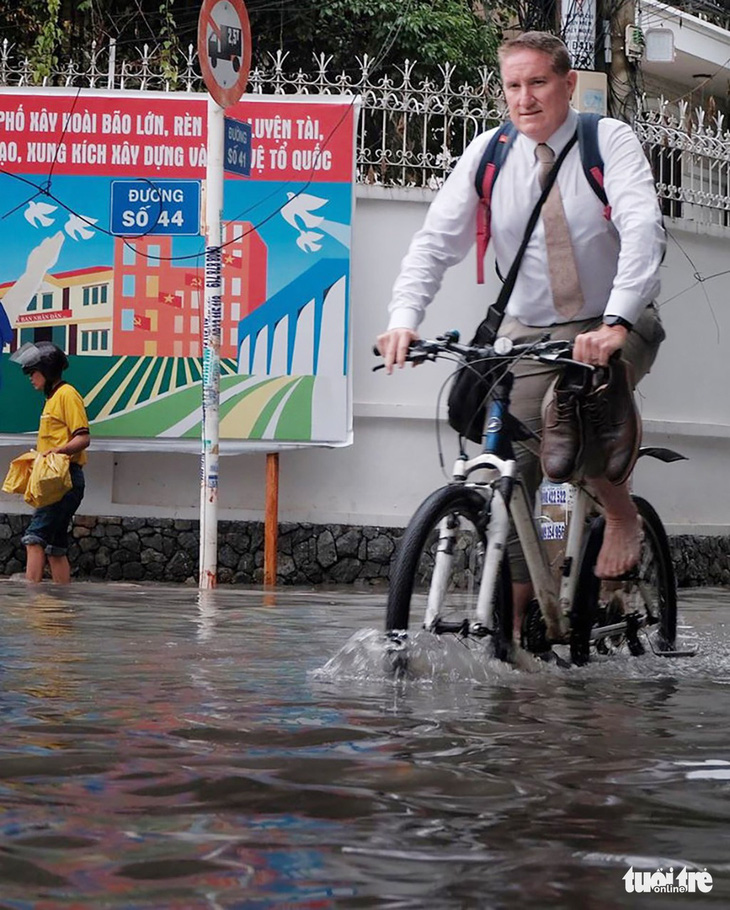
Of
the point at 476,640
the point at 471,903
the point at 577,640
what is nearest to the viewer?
the point at 471,903

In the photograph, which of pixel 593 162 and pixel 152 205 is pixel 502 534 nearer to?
pixel 593 162

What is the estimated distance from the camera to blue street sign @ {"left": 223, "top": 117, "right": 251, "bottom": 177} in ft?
33.6

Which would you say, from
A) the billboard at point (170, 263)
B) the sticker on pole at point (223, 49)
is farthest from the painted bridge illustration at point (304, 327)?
the sticker on pole at point (223, 49)

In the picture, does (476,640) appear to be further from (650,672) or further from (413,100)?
(413,100)

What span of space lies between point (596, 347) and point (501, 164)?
27.7 inches

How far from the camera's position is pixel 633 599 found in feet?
17.7

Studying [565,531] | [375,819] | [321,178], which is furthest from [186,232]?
[375,819]

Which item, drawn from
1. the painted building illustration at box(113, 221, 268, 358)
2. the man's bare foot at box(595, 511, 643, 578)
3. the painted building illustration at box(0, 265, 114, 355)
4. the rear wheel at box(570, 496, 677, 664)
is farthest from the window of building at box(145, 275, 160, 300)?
the man's bare foot at box(595, 511, 643, 578)

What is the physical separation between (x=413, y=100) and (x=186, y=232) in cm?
192

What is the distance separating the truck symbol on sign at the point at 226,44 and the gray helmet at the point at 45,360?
89.1 inches

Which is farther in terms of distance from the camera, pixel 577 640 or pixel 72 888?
pixel 577 640

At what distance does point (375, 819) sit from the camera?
2.77 metres

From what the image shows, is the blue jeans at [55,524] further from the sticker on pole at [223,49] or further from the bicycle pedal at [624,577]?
the bicycle pedal at [624,577]

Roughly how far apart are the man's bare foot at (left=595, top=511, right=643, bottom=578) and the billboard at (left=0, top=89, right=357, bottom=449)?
6.86 m
